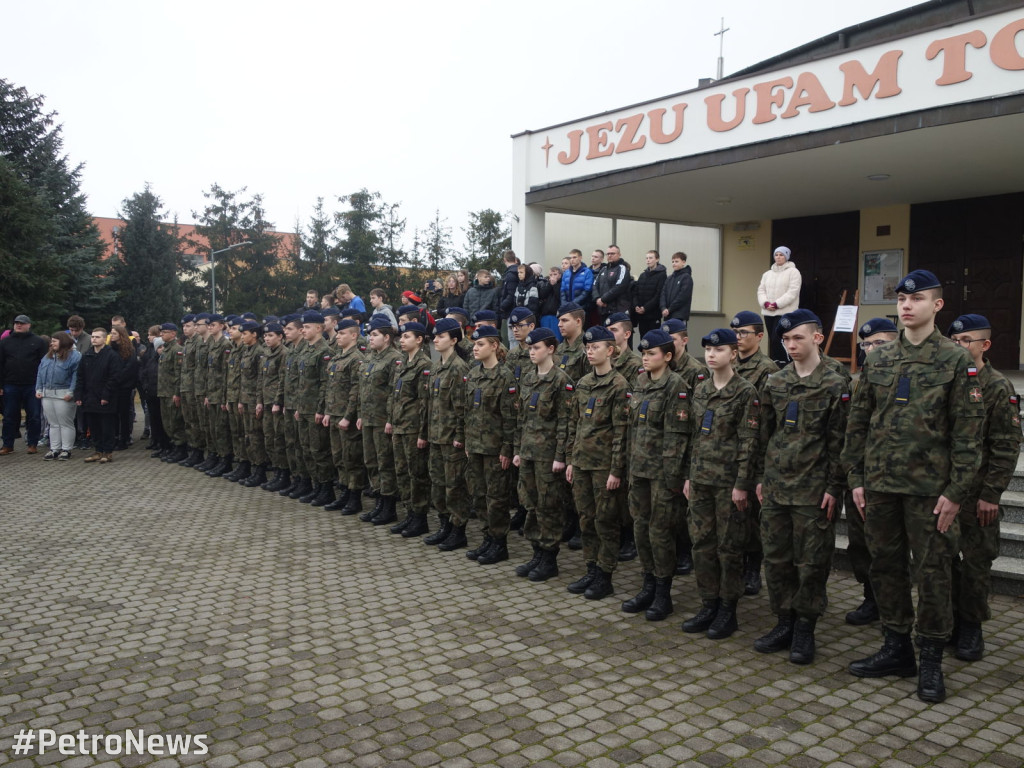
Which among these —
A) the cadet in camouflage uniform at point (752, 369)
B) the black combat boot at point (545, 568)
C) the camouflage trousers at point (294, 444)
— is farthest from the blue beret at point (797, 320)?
the camouflage trousers at point (294, 444)

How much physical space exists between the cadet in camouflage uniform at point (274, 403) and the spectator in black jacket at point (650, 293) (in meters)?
Answer: 5.23

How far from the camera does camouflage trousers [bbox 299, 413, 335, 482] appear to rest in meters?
9.01

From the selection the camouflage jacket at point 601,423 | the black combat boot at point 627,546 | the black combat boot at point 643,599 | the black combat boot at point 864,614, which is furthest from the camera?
the black combat boot at point 627,546

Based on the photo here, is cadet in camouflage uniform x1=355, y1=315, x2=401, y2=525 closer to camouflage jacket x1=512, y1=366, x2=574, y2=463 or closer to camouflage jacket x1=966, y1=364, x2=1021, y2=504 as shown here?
camouflage jacket x1=512, y1=366, x2=574, y2=463

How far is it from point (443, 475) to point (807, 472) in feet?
11.6

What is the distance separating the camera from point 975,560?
14.9ft

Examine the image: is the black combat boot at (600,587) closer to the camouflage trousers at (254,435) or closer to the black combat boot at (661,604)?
the black combat boot at (661,604)

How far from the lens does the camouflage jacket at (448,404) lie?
7066 mm

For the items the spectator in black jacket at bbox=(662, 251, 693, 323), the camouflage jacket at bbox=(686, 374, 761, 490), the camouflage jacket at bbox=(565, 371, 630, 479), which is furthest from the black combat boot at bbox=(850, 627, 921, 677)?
the spectator in black jacket at bbox=(662, 251, 693, 323)

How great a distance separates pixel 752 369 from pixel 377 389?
3.88 metres

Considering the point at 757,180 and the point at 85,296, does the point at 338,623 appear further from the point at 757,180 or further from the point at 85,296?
the point at 85,296

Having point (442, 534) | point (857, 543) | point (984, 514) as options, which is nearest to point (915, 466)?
point (984, 514)

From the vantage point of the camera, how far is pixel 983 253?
1300cm

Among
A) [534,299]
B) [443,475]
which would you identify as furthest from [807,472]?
[534,299]
